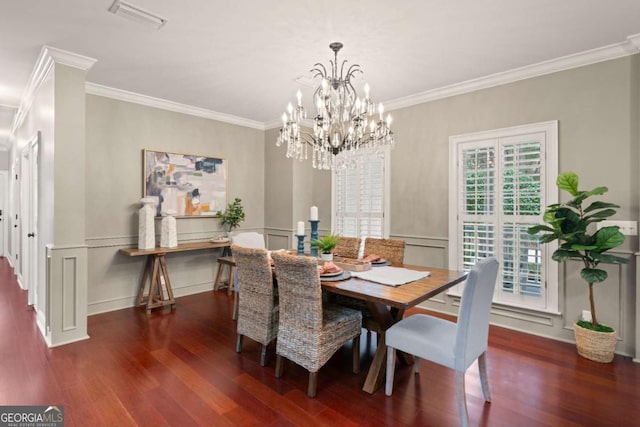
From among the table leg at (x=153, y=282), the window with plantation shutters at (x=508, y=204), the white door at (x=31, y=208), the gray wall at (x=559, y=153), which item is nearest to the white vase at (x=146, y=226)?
the table leg at (x=153, y=282)

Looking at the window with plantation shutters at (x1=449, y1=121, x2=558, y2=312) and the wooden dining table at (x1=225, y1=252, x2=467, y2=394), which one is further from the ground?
the window with plantation shutters at (x1=449, y1=121, x2=558, y2=312)

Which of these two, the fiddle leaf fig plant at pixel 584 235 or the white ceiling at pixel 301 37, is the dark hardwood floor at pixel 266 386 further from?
the white ceiling at pixel 301 37

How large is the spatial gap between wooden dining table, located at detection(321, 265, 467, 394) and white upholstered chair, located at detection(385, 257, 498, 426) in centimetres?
13

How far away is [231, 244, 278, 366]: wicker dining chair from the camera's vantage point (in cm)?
266

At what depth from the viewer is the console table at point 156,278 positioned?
4082 mm

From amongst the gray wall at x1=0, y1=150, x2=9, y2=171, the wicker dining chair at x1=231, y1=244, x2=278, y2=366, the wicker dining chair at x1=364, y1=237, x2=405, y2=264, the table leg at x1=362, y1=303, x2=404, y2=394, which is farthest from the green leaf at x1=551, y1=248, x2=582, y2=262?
the gray wall at x1=0, y1=150, x2=9, y2=171

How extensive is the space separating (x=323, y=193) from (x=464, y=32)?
10.5ft

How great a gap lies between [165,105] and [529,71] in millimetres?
4432

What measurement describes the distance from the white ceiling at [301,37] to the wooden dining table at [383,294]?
6.54ft

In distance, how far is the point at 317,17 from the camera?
2465 mm

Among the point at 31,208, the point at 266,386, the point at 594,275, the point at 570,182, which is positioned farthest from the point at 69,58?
the point at 594,275

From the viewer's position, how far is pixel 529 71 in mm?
3379

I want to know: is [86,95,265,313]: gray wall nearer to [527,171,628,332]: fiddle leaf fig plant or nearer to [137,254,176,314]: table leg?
[137,254,176,314]: table leg

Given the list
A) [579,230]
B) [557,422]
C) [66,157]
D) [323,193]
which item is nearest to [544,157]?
[579,230]
